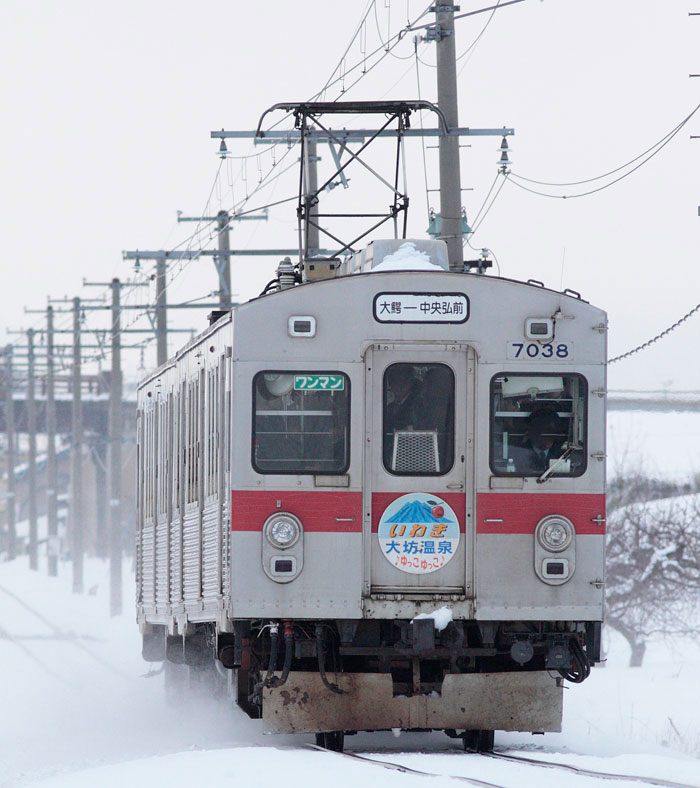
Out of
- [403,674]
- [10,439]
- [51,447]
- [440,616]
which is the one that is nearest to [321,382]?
[440,616]

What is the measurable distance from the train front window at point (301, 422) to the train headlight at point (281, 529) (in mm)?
315

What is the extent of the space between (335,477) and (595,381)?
1.87m

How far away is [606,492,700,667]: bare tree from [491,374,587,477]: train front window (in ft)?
69.5

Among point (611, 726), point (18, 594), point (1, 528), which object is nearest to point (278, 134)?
point (611, 726)

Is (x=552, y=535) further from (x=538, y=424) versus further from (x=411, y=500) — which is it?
(x=411, y=500)

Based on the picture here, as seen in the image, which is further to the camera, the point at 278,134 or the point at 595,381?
the point at 278,134

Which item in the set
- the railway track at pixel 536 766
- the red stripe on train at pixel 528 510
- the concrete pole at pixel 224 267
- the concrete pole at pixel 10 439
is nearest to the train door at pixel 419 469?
the red stripe on train at pixel 528 510

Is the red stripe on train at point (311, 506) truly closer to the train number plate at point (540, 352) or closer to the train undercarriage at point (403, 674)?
the train undercarriage at point (403, 674)

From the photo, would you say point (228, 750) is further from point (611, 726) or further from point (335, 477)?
point (611, 726)

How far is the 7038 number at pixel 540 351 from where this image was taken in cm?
1069

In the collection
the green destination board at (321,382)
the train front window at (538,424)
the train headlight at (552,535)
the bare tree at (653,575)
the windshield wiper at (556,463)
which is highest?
the green destination board at (321,382)

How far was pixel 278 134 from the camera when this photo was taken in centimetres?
2038

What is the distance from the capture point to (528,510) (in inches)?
415

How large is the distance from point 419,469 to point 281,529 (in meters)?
1.00
